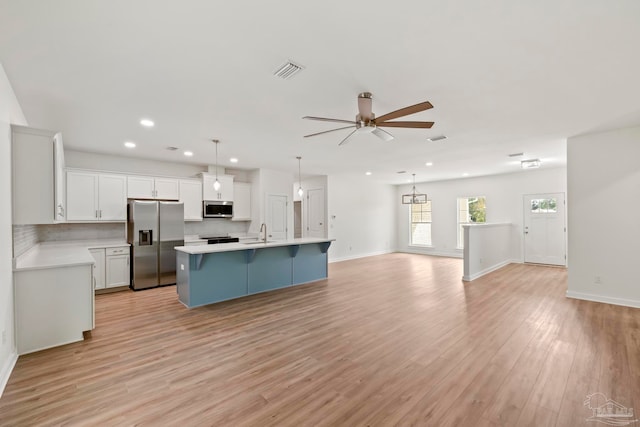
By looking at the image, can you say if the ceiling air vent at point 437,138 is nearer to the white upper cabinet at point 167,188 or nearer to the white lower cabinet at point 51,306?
the white lower cabinet at point 51,306

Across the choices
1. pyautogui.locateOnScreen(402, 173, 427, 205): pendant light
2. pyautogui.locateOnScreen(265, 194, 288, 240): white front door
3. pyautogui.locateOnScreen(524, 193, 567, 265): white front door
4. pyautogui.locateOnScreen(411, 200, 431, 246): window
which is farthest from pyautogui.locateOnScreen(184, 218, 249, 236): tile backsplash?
pyautogui.locateOnScreen(524, 193, 567, 265): white front door

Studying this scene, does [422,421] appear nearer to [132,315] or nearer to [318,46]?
[318,46]

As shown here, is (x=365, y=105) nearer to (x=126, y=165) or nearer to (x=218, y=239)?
(x=218, y=239)

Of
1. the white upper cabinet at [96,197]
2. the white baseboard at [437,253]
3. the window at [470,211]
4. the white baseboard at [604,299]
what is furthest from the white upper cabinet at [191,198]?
the window at [470,211]

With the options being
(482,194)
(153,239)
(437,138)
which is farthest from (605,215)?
(153,239)

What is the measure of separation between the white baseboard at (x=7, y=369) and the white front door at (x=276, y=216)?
17.0 ft

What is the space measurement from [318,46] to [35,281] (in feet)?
12.2

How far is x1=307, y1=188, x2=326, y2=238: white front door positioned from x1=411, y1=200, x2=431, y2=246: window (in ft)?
13.4

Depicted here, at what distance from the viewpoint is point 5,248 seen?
2.54 metres

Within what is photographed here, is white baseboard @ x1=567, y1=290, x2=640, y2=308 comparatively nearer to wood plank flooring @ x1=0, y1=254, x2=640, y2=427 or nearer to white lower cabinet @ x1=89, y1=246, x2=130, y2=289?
wood plank flooring @ x1=0, y1=254, x2=640, y2=427

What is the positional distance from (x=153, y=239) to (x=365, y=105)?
4.88 meters

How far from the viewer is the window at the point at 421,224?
10.7m

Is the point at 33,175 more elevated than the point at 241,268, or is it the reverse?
the point at 33,175

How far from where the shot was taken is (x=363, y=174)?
8867 millimetres
